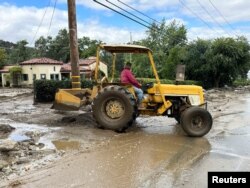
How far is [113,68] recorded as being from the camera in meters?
12.0

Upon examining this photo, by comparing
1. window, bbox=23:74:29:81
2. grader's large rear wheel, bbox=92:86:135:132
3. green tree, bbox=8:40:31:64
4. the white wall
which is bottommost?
grader's large rear wheel, bbox=92:86:135:132

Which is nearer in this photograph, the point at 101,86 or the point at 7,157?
the point at 7,157

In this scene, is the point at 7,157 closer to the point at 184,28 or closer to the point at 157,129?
the point at 157,129

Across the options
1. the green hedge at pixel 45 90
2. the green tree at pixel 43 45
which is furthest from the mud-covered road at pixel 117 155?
the green tree at pixel 43 45

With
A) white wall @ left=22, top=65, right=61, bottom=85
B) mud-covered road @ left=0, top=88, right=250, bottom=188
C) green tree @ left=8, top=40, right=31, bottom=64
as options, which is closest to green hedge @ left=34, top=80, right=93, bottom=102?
mud-covered road @ left=0, top=88, right=250, bottom=188

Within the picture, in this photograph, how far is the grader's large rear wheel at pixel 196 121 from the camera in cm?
984

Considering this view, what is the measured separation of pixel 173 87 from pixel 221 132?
1.98 m

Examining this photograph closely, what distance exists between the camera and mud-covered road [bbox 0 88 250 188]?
20.0 ft

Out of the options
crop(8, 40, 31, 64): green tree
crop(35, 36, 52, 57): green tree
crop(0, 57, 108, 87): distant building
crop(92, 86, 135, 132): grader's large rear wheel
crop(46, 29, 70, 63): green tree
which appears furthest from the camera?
crop(35, 36, 52, 57): green tree

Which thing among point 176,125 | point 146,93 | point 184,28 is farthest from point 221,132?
point 184,28

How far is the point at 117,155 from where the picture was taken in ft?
25.2

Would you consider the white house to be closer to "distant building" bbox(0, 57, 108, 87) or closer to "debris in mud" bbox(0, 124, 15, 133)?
"distant building" bbox(0, 57, 108, 87)

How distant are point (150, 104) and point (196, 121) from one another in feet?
4.70

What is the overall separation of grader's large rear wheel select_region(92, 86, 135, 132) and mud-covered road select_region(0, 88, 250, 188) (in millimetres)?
313
